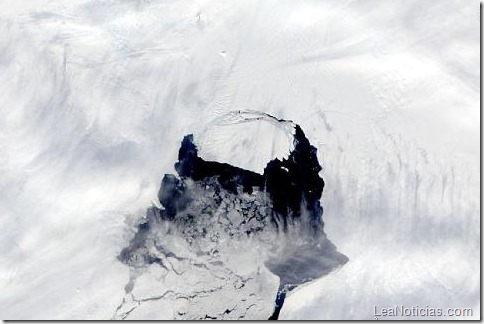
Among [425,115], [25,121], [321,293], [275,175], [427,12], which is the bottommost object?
[321,293]

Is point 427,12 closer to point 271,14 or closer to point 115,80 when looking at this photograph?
point 271,14

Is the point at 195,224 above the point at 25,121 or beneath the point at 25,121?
beneath

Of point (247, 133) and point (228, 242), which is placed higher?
point (247, 133)

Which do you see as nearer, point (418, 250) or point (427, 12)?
point (418, 250)

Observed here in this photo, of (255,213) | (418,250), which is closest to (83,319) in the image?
(255,213)
